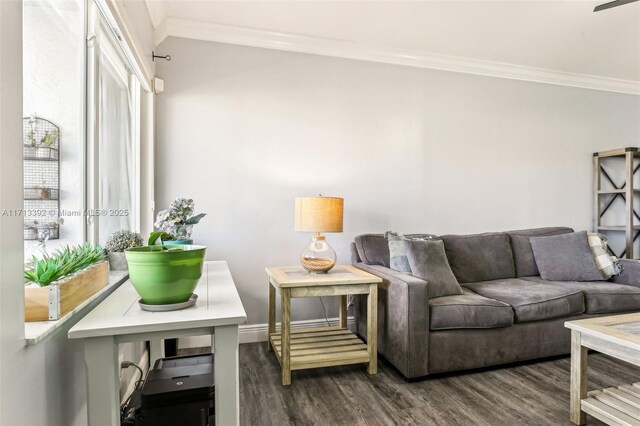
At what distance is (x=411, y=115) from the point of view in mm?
3352

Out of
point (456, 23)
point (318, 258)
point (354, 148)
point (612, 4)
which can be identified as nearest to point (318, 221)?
point (318, 258)

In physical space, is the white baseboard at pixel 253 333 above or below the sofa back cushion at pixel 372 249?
below

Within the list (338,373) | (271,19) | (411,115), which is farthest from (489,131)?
(338,373)

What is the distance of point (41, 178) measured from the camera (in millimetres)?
1210

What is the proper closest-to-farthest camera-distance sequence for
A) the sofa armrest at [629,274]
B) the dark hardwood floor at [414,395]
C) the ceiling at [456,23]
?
the dark hardwood floor at [414,395] < the ceiling at [456,23] < the sofa armrest at [629,274]

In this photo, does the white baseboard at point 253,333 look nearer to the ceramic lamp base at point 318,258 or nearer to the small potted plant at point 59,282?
the ceramic lamp base at point 318,258

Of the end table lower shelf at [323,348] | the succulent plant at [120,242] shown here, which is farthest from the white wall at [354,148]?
the succulent plant at [120,242]

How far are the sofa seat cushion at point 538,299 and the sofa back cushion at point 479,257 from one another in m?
0.27

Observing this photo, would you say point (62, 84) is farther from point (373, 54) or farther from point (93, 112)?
point (373, 54)

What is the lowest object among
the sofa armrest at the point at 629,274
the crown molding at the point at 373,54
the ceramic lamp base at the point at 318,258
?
the sofa armrest at the point at 629,274

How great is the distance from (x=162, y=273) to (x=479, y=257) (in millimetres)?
2706

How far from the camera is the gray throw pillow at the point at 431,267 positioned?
2.49 metres

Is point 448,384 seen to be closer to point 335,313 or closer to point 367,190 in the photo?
point 335,313

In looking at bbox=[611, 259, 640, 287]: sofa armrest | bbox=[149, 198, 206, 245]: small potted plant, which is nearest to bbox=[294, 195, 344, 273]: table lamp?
bbox=[149, 198, 206, 245]: small potted plant
